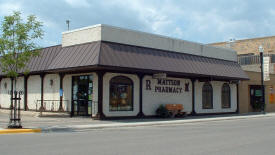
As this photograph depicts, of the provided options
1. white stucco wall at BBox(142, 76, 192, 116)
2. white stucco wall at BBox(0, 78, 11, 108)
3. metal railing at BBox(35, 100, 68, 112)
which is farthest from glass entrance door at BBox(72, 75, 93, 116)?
white stucco wall at BBox(0, 78, 11, 108)

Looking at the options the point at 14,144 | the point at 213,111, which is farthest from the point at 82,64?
the point at 213,111

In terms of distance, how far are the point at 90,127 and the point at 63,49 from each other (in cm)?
886

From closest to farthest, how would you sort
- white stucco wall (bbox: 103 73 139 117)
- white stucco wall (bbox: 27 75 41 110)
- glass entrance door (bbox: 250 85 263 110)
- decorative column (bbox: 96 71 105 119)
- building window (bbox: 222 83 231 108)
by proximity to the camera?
decorative column (bbox: 96 71 105 119) → white stucco wall (bbox: 103 73 139 117) → white stucco wall (bbox: 27 75 41 110) → building window (bbox: 222 83 231 108) → glass entrance door (bbox: 250 85 263 110)

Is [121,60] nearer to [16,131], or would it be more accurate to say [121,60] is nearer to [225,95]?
[16,131]

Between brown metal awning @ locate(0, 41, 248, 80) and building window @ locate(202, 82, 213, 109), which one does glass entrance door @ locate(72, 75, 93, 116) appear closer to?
brown metal awning @ locate(0, 41, 248, 80)

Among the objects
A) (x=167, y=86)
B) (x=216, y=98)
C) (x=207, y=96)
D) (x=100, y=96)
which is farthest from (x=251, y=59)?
(x=100, y=96)

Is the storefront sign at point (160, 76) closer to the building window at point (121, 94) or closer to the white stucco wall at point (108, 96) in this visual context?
the white stucco wall at point (108, 96)

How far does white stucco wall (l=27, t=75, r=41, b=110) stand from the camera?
89.8 ft

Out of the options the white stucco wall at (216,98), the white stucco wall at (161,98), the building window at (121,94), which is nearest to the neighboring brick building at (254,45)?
the white stucco wall at (216,98)

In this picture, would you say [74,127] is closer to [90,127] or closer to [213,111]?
[90,127]

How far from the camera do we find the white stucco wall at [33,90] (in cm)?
2736

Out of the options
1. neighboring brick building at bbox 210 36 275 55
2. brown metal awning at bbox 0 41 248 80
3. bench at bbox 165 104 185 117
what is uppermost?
neighboring brick building at bbox 210 36 275 55

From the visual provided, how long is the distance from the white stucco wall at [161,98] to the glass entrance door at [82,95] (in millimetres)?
4059

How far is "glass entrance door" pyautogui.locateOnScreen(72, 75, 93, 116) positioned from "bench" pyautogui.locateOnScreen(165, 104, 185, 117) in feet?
19.6
